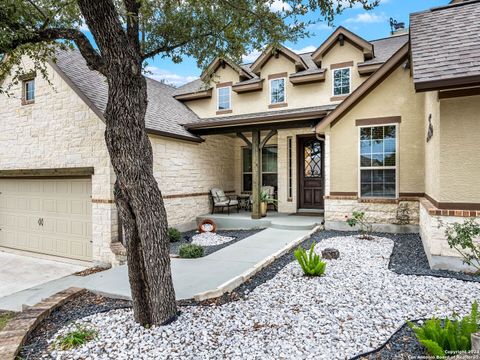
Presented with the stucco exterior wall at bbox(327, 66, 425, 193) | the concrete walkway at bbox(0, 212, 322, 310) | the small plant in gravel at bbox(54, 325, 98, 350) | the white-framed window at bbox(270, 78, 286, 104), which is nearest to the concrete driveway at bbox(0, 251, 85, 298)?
the concrete walkway at bbox(0, 212, 322, 310)

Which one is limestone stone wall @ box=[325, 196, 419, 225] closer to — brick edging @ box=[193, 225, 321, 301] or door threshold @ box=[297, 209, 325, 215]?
door threshold @ box=[297, 209, 325, 215]

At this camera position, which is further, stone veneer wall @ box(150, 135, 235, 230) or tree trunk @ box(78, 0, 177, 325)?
stone veneer wall @ box(150, 135, 235, 230)

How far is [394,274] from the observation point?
4.89 meters

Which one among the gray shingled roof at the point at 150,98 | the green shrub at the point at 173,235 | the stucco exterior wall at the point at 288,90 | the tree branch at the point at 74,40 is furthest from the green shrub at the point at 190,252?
the stucco exterior wall at the point at 288,90

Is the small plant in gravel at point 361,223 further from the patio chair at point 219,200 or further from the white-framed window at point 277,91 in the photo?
the white-framed window at point 277,91

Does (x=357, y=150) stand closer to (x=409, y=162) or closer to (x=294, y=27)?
(x=409, y=162)

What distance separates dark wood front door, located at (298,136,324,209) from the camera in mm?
11250

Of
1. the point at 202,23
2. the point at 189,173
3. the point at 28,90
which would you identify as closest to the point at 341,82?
the point at 189,173

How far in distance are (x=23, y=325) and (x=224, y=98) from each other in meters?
10.6

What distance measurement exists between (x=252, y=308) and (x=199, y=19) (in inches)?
182

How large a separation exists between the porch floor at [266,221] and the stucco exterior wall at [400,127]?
1.58 meters

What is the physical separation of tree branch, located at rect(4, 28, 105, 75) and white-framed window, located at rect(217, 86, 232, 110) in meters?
8.80

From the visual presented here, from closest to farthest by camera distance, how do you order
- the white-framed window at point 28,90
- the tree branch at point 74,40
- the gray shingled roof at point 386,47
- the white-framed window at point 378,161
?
1. the tree branch at point 74,40
2. the white-framed window at point 378,161
3. the white-framed window at point 28,90
4. the gray shingled roof at point 386,47

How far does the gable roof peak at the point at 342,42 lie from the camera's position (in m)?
10.3
